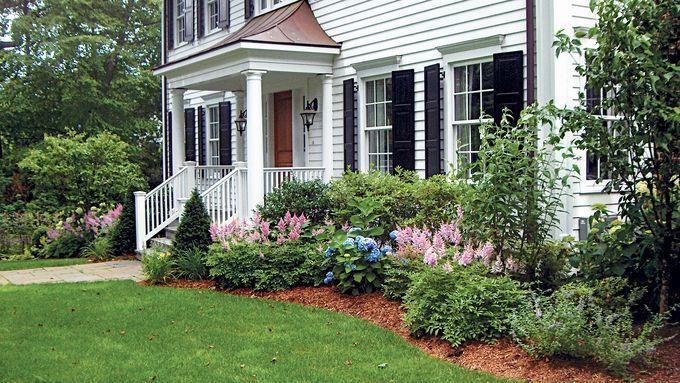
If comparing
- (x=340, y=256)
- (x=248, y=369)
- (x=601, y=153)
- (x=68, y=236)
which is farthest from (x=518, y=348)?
(x=68, y=236)

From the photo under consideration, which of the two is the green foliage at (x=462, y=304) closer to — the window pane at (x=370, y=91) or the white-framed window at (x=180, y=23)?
the window pane at (x=370, y=91)

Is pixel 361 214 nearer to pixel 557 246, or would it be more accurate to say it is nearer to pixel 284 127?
pixel 557 246

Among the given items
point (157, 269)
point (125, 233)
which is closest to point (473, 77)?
point (157, 269)

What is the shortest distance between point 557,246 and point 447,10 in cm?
409

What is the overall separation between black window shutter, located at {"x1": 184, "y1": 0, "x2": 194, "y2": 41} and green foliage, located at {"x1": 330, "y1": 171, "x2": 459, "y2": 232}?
9.15 metres

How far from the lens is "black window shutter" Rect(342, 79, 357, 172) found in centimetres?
1138

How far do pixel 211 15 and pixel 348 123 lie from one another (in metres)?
6.65

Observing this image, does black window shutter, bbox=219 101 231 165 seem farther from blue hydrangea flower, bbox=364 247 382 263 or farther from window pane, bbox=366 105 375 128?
blue hydrangea flower, bbox=364 247 382 263

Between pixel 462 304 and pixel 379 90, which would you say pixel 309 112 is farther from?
pixel 462 304

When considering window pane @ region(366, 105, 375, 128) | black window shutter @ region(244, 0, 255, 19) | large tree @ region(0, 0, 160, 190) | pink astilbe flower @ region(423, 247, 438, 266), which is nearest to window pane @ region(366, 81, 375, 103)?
window pane @ region(366, 105, 375, 128)

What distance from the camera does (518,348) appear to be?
18.7 feet

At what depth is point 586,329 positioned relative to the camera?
547cm

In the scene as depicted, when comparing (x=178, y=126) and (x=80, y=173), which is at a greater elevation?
(x=178, y=126)

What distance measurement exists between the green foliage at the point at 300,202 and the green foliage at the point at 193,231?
0.98 m
